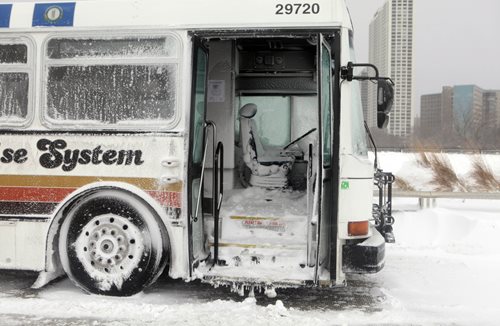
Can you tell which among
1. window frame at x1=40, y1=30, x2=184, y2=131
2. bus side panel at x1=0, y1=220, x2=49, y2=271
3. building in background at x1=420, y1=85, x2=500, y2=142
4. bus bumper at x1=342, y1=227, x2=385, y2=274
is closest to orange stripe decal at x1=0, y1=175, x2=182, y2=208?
bus side panel at x1=0, y1=220, x2=49, y2=271

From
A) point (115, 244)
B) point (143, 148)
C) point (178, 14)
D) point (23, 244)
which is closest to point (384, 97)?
point (178, 14)

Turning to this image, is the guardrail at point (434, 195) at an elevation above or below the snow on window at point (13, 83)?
below

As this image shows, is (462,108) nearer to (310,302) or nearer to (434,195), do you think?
(434,195)

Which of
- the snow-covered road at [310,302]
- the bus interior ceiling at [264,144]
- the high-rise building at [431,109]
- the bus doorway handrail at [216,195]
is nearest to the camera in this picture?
the snow-covered road at [310,302]

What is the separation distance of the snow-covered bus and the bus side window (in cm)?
1

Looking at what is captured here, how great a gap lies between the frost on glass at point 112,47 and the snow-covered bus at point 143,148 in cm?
1

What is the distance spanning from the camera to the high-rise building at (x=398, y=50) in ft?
91.9

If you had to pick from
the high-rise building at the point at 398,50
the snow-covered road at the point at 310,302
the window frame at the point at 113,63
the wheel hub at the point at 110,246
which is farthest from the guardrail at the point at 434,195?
the high-rise building at the point at 398,50

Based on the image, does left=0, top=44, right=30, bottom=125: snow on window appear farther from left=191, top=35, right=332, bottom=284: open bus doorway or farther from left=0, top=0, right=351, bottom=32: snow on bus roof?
left=191, top=35, right=332, bottom=284: open bus doorway

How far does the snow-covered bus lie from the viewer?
5.54 m

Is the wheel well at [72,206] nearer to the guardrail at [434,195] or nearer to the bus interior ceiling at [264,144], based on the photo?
the bus interior ceiling at [264,144]

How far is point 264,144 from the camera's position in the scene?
899 centimetres

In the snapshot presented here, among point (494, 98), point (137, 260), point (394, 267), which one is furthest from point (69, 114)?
point (494, 98)

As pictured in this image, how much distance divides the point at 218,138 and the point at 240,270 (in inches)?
95.3
